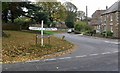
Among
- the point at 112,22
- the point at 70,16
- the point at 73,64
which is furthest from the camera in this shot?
the point at 70,16

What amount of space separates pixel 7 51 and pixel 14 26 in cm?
2308

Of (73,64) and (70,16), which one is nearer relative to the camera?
(73,64)

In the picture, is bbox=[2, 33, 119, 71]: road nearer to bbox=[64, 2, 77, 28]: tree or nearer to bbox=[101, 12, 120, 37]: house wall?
bbox=[101, 12, 120, 37]: house wall

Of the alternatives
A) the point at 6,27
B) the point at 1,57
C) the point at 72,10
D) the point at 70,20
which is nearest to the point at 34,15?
the point at 6,27

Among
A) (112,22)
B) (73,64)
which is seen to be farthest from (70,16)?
(73,64)

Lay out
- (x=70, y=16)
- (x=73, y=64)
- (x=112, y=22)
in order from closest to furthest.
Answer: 1. (x=73, y=64)
2. (x=112, y=22)
3. (x=70, y=16)

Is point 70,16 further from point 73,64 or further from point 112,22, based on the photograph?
point 73,64

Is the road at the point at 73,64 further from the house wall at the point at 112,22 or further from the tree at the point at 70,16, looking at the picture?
the tree at the point at 70,16

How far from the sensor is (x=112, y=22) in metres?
51.6

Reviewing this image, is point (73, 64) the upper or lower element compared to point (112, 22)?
lower

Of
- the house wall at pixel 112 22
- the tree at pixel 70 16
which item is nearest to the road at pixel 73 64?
the house wall at pixel 112 22

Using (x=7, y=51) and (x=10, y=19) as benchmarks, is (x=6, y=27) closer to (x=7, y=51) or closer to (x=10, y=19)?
(x=10, y=19)

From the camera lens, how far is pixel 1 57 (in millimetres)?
15023

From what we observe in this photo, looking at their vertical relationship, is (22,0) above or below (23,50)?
above
